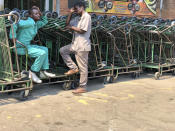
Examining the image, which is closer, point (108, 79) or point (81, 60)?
point (81, 60)

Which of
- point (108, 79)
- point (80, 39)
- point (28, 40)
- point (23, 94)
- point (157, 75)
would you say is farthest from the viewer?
point (157, 75)

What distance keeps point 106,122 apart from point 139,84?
3163mm

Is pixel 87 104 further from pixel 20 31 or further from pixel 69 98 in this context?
pixel 20 31

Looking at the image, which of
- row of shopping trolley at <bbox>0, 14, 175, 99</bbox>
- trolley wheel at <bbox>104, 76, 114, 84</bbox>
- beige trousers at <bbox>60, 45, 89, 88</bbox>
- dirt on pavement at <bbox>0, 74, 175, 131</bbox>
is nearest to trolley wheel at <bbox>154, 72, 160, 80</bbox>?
row of shopping trolley at <bbox>0, 14, 175, 99</bbox>

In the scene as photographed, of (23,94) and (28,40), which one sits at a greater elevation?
(28,40)

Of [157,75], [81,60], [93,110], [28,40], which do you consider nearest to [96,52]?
[81,60]

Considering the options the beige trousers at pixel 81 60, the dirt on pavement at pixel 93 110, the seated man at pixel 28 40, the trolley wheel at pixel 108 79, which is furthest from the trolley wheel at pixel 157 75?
the seated man at pixel 28 40

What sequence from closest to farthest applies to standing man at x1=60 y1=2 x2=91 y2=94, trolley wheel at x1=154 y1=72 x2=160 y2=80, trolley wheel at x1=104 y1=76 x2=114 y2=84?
standing man at x1=60 y1=2 x2=91 y2=94, trolley wheel at x1=104 y1=76 x2=114 y2=84, trolley wheel at x1=154 y1=72 x2=160 y2=80

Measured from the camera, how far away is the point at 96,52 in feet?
24.1

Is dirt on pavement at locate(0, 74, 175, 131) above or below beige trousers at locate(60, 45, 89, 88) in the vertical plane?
below

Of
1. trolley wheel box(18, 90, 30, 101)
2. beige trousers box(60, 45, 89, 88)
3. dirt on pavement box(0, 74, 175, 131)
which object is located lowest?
dirt on pavement box(0, 74, 175, 131)

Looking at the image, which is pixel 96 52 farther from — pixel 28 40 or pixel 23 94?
pixel 23 94

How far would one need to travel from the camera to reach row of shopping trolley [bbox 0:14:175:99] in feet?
15.9

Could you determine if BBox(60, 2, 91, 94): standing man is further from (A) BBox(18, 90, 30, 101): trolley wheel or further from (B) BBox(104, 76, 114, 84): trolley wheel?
(B) BBox(104, 76, 114, 84): trolley wheel
